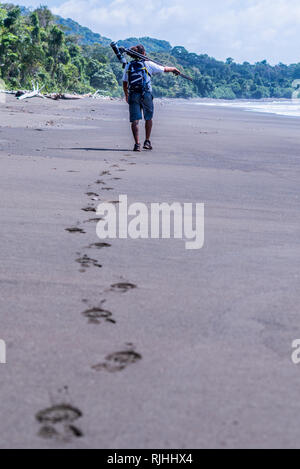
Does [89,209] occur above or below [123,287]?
above

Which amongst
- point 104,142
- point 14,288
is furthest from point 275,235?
point 104,142

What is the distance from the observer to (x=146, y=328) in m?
2.08

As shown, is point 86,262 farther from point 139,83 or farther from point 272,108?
point 272,108

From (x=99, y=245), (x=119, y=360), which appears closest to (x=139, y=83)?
(x=99, y=245)

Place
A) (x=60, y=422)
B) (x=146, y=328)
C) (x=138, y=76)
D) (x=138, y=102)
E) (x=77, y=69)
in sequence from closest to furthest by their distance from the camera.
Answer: (x=60, y=422) < (x=146, y=328) < (x=138, y=76) < (x=138, y=102) < (x=77, y=69)

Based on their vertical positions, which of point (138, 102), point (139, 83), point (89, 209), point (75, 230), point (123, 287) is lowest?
point (123, 287)

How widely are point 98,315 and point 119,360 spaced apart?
0.39 meters

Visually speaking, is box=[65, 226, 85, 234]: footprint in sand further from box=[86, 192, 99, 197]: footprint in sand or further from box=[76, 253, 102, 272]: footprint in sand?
box=[86, 192, 99, 197]: footprint in sand

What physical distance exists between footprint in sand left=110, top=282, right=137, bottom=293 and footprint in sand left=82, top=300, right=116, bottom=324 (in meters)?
0.22

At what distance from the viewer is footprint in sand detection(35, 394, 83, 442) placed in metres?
1.44

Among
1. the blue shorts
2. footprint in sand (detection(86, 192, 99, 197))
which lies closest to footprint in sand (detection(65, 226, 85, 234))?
footprint in sand (detection(86, 192, 99, 197))

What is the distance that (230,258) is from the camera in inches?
119

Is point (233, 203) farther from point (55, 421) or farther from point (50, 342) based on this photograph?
point (55, 421)

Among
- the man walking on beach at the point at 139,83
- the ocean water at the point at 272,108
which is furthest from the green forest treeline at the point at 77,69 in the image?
the man walking on beach at the point at 139,83
